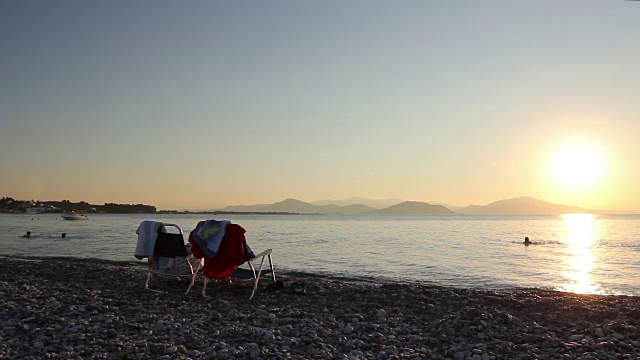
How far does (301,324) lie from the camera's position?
24.3 feet

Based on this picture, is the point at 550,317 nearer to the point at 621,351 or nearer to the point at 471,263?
the point at 621,351

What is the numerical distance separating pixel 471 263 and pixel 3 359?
18.8 m

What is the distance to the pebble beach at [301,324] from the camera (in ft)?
20.0

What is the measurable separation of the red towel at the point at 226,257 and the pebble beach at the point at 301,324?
546 millimetres

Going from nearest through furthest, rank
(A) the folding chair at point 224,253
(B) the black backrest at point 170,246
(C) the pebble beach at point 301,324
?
1. (C) the pebble beach at point 301,324
2. (A) the folding chair at point 224,253
3. (B) the black backrest at point 170,246

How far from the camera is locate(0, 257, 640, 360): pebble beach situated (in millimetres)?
6105

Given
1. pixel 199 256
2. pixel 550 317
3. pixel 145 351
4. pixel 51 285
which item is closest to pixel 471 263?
pixel 550 317

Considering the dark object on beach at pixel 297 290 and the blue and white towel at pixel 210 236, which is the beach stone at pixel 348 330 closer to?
the dark object on beach at pixel 297 290

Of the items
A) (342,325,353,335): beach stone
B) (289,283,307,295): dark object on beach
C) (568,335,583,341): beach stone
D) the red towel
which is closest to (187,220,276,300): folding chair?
the red towel

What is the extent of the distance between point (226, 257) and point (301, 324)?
9.46 ft

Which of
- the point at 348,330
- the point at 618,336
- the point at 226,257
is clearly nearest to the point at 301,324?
the point at 348,330

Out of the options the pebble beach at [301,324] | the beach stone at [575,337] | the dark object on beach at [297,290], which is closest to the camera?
the pebble beach at [301,324]

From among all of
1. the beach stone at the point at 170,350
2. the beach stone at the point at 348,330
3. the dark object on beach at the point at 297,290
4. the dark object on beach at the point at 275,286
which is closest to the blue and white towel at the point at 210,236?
the dark object on beach at the point at 275,286

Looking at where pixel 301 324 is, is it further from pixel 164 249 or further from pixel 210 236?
pixel 164 249
